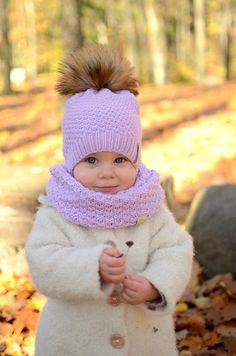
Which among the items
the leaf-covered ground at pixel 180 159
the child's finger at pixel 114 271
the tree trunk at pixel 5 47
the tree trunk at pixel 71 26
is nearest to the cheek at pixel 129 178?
the child's finger at pixel 114 271

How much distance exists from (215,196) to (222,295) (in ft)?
3.21

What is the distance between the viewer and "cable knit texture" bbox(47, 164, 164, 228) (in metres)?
2.24

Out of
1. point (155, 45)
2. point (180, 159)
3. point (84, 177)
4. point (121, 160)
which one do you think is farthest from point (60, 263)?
point (155, 45)

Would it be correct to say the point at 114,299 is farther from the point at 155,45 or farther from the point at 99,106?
the point at 155,45

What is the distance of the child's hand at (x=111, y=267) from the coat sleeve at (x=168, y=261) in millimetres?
179

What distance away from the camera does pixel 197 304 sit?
427cm

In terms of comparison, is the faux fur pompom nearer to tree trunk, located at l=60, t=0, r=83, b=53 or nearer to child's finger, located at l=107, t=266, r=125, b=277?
child's finger, located at l=107, t=266, r=125, b=277

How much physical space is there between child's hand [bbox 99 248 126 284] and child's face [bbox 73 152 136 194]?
0.32 metres

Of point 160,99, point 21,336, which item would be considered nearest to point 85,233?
point 21,336

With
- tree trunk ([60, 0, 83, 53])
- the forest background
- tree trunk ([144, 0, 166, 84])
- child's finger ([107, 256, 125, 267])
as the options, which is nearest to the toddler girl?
child's finger ([107, 256, 125, 267])

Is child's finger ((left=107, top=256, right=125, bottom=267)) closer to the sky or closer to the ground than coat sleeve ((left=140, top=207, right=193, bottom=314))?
closer to the sky

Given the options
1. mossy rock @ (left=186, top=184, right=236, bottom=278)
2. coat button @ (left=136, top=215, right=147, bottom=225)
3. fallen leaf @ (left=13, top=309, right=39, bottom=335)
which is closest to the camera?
coat button @ (left=136, top=215, right=147, bottom=225)

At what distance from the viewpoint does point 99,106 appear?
228 centimetres

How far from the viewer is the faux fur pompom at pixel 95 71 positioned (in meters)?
2.34
